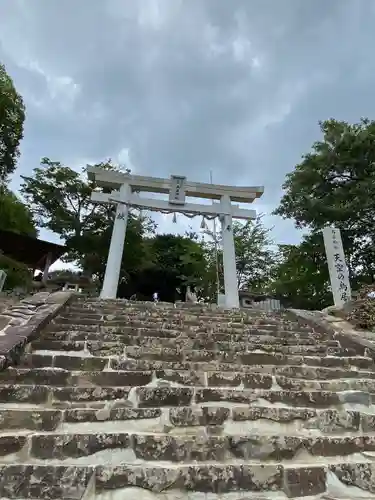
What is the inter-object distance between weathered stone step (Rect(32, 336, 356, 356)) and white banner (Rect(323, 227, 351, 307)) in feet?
10.4

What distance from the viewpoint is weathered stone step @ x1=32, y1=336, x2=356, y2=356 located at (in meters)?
3.40

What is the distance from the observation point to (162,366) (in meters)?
3.22

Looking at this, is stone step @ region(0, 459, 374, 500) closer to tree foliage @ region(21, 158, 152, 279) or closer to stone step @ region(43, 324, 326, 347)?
stone step @ region(43, 324, 326, 347)

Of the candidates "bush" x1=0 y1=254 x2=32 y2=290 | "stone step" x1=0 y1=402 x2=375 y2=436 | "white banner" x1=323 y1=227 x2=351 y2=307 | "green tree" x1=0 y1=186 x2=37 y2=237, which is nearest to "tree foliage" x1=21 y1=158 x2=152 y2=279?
"green tree" x1=0 y1=186 x2=37 y2=237

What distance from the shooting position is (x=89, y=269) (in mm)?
17969

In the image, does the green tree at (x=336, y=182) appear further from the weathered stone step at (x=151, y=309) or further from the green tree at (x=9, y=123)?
the green tree at (x=9, y=123)

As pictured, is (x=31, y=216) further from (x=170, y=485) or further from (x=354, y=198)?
(x=170, y=485)

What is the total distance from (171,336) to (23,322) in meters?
1.74

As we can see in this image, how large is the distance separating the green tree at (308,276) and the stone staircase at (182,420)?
30.1 ft

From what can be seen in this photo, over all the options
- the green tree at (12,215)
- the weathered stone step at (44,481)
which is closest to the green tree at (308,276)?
the green tree at (12,215)

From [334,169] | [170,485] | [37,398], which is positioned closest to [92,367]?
[37,398]

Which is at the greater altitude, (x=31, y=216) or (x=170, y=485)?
(x=31, y=216)

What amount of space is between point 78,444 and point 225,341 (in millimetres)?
2282

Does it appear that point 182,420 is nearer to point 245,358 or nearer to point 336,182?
point 245,358
